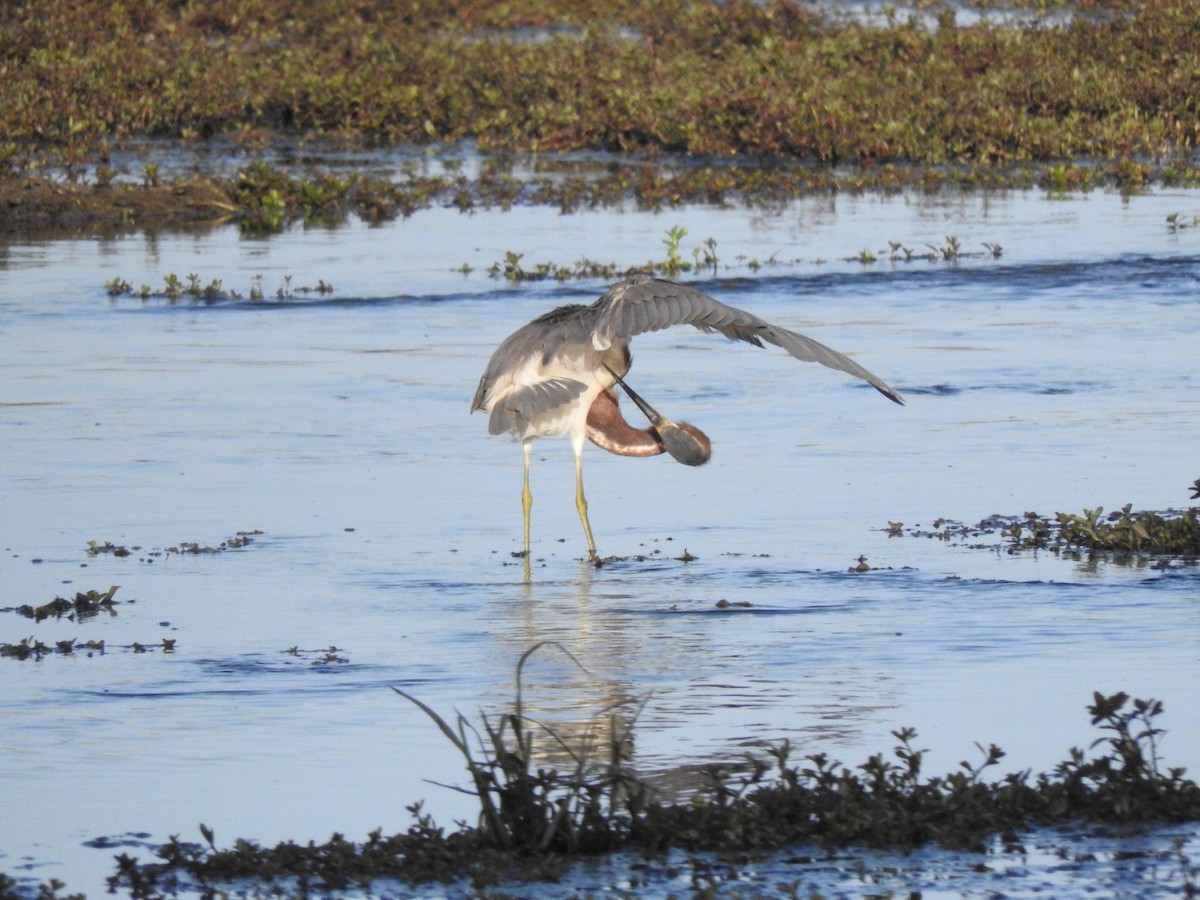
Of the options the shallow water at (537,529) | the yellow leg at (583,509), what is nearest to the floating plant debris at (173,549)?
the shallow water at (537,529)

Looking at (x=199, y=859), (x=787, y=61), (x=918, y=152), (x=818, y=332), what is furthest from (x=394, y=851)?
(x=787, y=61)

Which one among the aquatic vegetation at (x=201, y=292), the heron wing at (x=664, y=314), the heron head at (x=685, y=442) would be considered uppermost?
the aquatic vegetation at (x=201, y=292)

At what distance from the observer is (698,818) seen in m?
5.39

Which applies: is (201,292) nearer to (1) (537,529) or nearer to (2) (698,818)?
(1) (537,529)

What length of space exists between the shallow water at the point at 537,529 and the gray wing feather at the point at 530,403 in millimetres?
482

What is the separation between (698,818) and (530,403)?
14.2 feet

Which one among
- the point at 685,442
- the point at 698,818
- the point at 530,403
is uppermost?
the point at 530,403

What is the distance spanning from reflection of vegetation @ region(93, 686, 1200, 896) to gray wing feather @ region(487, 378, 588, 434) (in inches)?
157

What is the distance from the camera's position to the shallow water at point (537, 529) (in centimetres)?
640

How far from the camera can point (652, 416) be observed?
976 cm

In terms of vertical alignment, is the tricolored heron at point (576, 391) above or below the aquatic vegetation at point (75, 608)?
above

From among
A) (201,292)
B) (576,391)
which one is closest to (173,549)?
(576,391)

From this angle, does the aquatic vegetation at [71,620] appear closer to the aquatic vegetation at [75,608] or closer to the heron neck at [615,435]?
the aquatic vegetation at [75,608]

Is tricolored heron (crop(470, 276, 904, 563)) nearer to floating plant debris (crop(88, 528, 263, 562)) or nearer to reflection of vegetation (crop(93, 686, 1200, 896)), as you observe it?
floating plant debris (crop(88, 528, 263, 562))
